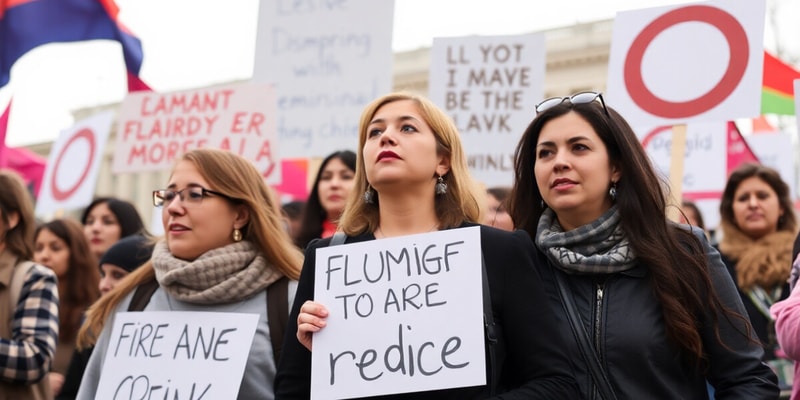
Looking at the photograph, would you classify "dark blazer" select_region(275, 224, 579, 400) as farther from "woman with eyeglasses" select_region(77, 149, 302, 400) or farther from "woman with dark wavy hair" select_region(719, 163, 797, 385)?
"woman with dark wavy hair" select_region(719, 163, 797, 385)

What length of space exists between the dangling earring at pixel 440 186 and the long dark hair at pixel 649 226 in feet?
1.20

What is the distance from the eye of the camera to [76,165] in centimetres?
816

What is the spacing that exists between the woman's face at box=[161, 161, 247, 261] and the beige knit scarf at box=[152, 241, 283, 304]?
5cm

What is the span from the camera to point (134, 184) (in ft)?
186

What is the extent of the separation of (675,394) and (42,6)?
20.2 feet

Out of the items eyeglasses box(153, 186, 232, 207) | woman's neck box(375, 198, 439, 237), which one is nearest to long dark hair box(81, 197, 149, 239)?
eyeglasses box(153, 186, 232, 207)

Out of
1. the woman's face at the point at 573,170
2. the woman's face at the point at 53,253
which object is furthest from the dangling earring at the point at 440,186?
the woman's face at the point at 53,253

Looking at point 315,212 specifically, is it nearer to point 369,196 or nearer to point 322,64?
point 322,64

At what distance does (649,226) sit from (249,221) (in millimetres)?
1527

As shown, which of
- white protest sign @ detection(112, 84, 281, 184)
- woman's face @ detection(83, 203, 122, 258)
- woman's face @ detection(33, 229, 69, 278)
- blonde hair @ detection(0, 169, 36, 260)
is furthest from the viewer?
white protest sign @ detection(112, 84, 281, 184)

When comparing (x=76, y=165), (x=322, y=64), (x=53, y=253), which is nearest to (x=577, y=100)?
(x=53, y=253)

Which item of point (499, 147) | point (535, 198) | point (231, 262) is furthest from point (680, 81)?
point (231, 262)

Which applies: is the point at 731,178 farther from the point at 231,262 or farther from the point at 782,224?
the point at 231,262

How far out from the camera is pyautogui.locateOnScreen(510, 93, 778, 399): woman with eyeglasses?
107 inches
